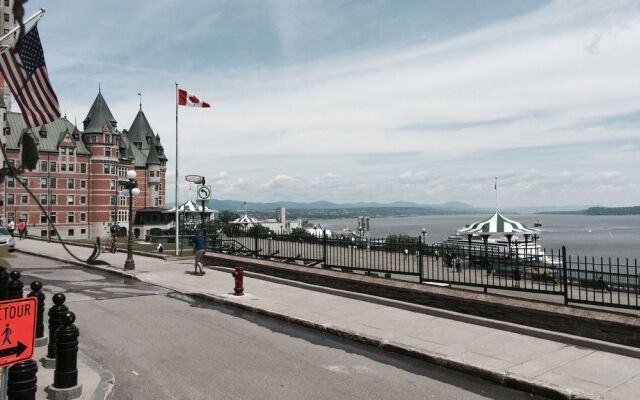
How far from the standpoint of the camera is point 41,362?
7.60 meters

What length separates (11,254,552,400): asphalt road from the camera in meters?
7.04

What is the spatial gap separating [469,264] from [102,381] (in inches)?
341

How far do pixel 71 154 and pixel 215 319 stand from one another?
83971mm

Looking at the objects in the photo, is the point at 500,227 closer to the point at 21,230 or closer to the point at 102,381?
the point at 102,381

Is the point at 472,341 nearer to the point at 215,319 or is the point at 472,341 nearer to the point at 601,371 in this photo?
the point at 601,371

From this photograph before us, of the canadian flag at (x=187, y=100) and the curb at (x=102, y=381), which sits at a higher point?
the canadian flag at (x=187, y=100)

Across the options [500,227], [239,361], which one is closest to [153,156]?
[500,227]

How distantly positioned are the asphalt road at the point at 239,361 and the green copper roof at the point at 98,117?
83344 mm

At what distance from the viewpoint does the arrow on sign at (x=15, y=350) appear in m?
3.97

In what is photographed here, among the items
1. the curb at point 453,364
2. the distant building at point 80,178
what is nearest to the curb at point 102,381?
the curb at point 453,364

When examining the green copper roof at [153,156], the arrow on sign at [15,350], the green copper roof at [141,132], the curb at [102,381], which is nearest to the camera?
the arrow on sign at [15,350]

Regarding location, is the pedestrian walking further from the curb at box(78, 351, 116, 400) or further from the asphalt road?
the curb at box(78, 351, 116, 400)

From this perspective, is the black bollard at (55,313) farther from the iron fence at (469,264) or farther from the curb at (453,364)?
the iron fence at (469,264)

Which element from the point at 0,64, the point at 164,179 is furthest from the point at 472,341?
the point at 164,179
